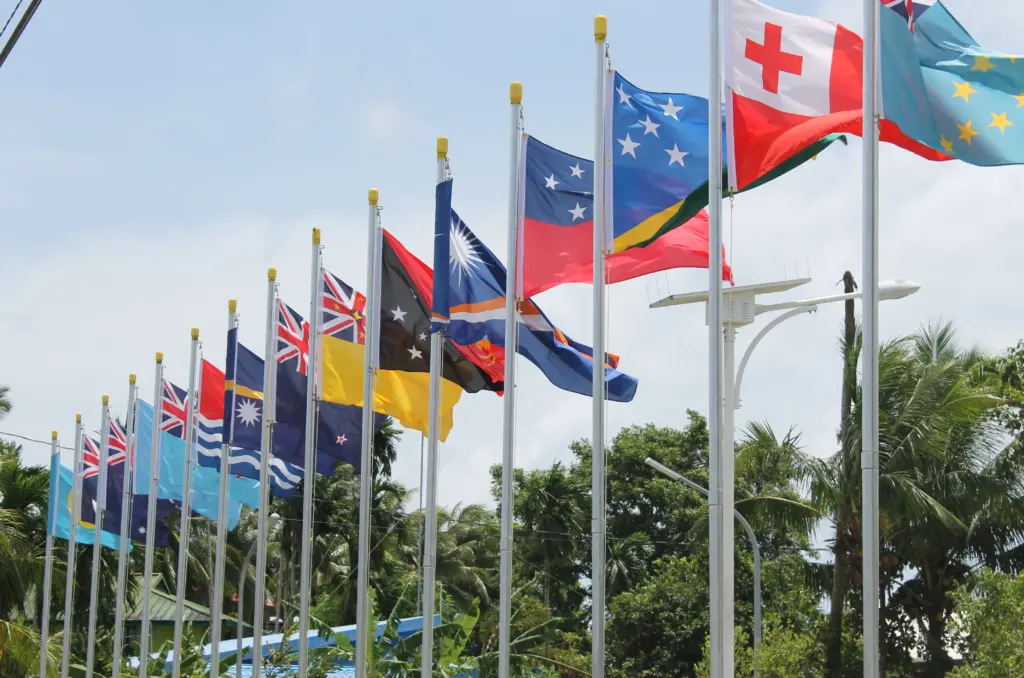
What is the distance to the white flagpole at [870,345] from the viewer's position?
1191 cm

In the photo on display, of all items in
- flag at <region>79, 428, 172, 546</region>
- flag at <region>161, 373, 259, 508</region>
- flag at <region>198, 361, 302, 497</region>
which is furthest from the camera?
flag at <region>79, 428, 172, 546</region>

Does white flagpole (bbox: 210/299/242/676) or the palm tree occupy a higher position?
the palm tree

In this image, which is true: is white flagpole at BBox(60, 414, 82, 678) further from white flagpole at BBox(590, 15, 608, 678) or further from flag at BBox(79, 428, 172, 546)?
white flagpole at BBox(590, 15, 608, 678)

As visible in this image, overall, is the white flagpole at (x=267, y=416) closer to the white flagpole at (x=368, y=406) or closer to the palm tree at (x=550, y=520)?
the white flagpole at (x=368, y=406)

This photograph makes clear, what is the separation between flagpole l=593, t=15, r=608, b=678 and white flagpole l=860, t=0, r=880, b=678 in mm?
4178

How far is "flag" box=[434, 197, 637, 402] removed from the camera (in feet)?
61.7

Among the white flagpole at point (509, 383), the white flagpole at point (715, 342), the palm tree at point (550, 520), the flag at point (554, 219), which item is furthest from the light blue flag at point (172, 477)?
the palm tree at point (550, 520)

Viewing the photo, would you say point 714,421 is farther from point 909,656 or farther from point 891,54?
point 909,656

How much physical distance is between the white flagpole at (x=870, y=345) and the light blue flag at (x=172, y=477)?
23.4 m

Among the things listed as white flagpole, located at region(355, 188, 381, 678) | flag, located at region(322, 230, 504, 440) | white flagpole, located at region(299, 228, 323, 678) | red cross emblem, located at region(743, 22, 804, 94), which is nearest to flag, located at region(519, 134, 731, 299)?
flag, located at region(322, 230, 504, 440)

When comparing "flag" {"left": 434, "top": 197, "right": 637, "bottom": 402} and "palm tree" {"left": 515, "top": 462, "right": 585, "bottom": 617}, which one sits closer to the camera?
"flag" {"left": 434, "top": 197, "right": 637, "bottom": 402}

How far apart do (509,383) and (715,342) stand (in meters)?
4.38

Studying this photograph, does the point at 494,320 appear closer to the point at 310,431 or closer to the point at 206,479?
the point at 310,431

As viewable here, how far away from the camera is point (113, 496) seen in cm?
3622
